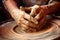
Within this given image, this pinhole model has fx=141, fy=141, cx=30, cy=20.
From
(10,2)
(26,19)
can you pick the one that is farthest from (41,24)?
(10,2)

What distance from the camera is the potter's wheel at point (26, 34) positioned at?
0.90 meters

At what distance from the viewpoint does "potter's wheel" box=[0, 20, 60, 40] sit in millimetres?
898

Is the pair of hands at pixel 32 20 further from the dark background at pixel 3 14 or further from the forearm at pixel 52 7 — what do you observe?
the dark background at pixel 3 14

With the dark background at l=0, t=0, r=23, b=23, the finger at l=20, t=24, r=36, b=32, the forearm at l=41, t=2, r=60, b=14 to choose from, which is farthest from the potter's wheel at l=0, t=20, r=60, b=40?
the dark background at l=0, t=0, r=23, b=23

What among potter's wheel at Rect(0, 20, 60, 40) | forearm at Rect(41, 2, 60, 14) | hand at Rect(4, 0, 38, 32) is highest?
forearm at Rect(41, 2, 60, 14)

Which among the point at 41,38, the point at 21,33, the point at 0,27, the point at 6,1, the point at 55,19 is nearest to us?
the point at 41,38

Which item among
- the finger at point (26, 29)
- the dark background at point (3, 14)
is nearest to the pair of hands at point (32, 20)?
the finger at point (26, 29)

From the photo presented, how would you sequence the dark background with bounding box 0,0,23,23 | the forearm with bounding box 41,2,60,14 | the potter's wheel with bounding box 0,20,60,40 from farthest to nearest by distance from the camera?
the dark background with bounding box 0,0,23,23, the forearm with bounding box 41,2,60,14, the potter's wheel with bounding box 0,20,60,40

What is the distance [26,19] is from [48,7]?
1.16 feet

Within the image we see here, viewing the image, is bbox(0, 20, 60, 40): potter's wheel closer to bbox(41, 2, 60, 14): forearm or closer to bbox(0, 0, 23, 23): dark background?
bbox(41, 2, 60, 14): forearm

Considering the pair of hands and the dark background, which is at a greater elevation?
the dark background

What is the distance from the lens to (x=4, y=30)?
1043 mm

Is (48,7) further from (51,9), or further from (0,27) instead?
(0,27)

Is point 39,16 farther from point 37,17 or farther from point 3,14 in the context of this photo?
point 3,14
